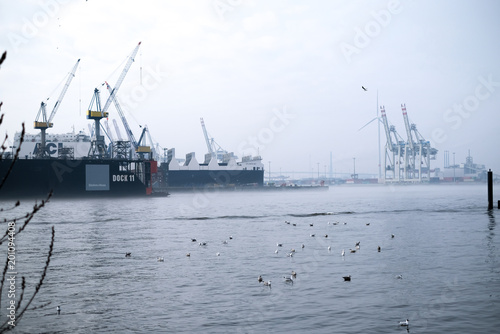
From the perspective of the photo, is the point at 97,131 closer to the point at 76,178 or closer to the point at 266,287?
the point at 76,178

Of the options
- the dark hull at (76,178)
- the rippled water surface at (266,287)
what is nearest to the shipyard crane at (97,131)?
the dark hull at (76,178)

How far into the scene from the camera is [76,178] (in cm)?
11775

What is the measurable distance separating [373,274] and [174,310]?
8.93 metres

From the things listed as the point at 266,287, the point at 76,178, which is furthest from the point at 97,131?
the point at 266,287

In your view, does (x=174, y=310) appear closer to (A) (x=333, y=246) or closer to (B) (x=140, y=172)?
(A) (x=333, y=246)

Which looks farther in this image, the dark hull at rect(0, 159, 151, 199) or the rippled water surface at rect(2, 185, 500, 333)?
the dark hull at rect(0, 159, 151, 199)

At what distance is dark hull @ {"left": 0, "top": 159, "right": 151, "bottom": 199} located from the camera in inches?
4380

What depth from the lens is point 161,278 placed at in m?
21.0

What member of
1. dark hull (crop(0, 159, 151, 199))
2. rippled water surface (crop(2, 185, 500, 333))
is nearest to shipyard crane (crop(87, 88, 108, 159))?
dark hull (crop(0, 159, 151, 199))

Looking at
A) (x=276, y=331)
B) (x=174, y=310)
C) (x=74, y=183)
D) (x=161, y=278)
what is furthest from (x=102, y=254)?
(x=74, y=183)

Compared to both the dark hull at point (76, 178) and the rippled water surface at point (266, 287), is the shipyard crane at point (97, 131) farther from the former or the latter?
the rippled water surface at point (266, 287)

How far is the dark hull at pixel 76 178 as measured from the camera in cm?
11125

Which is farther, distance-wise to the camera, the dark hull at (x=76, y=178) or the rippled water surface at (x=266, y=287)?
the dark hull at (x=76, y=178)

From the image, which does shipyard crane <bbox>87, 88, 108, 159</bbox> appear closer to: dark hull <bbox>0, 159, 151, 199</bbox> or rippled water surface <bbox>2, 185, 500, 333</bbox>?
dark hull <bbox>0, 159, 151, 199</bbox>
